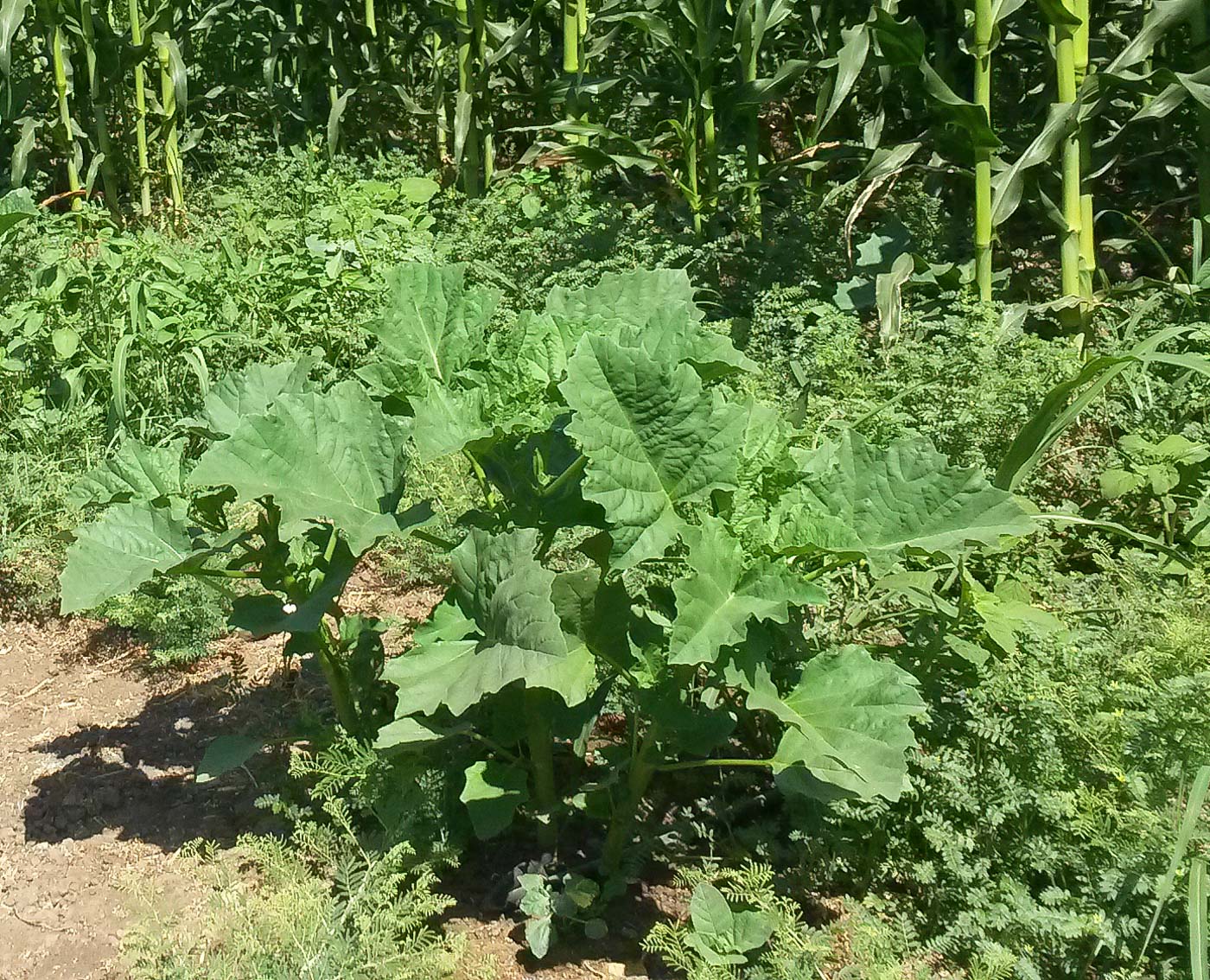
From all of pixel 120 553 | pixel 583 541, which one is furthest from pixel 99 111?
pixel 583 541

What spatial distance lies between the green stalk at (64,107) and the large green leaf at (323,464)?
538 cm

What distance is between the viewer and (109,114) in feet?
28.7

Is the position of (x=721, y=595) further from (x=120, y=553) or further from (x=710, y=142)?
(x=710, y=142)

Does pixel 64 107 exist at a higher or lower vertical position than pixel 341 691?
higher

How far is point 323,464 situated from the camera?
8.38 feet

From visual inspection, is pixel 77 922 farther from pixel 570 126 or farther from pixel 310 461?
pixel 570 126

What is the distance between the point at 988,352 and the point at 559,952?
245 centimetres

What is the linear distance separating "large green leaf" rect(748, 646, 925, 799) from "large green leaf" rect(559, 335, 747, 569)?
38 cm

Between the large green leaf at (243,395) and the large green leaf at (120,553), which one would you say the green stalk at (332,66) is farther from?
the large green leaf at (120,553)

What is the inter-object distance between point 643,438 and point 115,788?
1845 millimetres

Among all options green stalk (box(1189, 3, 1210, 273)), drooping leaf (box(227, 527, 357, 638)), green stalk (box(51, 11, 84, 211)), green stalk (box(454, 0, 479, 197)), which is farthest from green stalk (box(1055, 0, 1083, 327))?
green stalk (box(51, 11, 84, 211))

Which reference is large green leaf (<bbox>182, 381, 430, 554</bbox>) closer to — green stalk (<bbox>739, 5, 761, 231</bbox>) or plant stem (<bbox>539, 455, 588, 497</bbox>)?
plant stem (<bbox>539, 455, 588, 497</bbox>)

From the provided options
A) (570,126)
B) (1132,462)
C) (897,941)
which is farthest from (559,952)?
(570,126)

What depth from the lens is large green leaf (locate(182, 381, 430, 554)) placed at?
240cm
